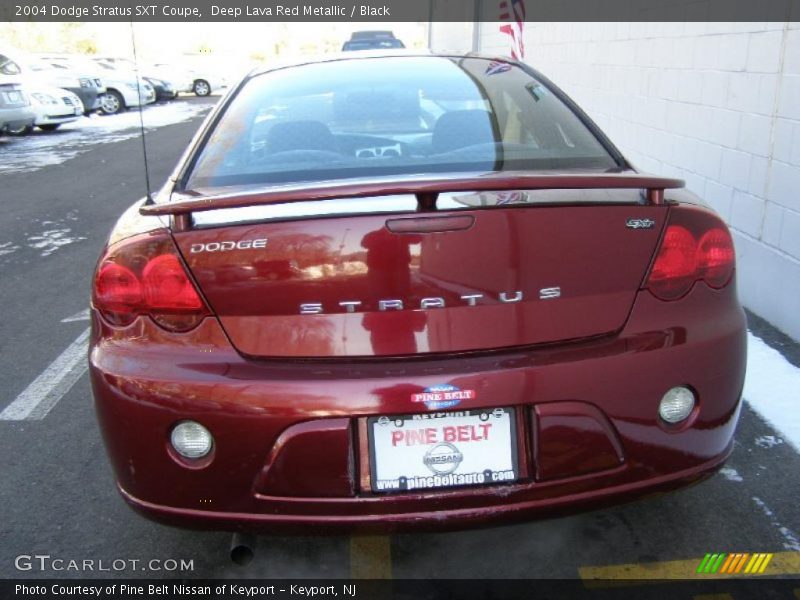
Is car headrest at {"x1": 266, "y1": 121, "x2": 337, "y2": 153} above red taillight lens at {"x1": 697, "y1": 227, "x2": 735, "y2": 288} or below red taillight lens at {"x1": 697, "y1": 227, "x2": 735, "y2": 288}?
above

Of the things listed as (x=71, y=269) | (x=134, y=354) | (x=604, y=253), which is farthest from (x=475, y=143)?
(x=71, y=269)

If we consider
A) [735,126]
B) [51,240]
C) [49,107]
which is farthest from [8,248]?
[49,107]

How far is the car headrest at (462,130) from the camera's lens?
2738mm

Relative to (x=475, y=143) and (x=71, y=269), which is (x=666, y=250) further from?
(x=71, y=269)

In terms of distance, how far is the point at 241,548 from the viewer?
233 cm

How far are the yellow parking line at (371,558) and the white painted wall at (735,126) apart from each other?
8.86ft

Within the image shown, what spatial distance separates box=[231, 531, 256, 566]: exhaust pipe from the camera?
7.60 ft

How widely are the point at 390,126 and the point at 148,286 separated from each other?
3.85 ft

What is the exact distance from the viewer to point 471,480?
6.64 feet

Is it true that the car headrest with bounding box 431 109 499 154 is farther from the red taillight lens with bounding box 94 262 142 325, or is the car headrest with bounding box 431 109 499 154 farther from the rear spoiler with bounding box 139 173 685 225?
the red taillight lens with bounding box 94 262 142 325

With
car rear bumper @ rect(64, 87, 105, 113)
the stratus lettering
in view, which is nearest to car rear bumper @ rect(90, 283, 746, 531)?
the stratus lettering
